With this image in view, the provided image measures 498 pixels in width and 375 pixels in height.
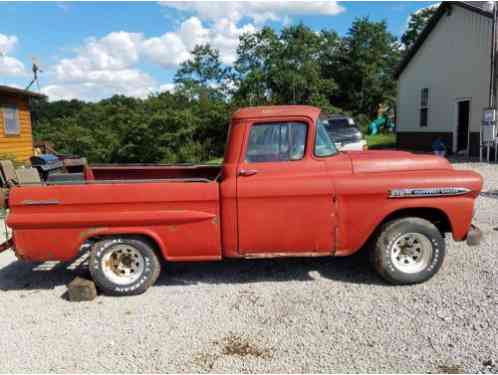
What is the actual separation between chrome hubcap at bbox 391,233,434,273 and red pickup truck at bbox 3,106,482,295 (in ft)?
0.04

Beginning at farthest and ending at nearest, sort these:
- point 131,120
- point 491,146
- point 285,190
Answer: point 131,120 → point 491,146 → point 285,190

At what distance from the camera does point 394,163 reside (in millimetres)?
4695

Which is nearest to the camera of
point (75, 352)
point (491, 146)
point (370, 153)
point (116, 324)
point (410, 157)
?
point (75, 352)

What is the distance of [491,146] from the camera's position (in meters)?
15.1

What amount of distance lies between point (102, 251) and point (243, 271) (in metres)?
1.78

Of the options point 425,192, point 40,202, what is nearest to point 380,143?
point 425,192

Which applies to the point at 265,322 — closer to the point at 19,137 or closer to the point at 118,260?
the point at 118,260

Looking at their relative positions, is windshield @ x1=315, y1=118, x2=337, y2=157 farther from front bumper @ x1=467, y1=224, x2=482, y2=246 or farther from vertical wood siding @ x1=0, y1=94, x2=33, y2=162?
vertical wood siding @ x1=0, y1=94, x2=33, y2=162

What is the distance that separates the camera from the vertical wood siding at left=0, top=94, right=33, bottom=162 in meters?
16.0

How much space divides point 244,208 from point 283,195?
17.8 inches

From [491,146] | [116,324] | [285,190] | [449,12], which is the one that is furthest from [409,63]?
[116,324]

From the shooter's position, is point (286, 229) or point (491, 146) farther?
point (491, 146)

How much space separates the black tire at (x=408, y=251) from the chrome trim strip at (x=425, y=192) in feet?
1.01

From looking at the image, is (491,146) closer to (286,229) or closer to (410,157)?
(410,157)
